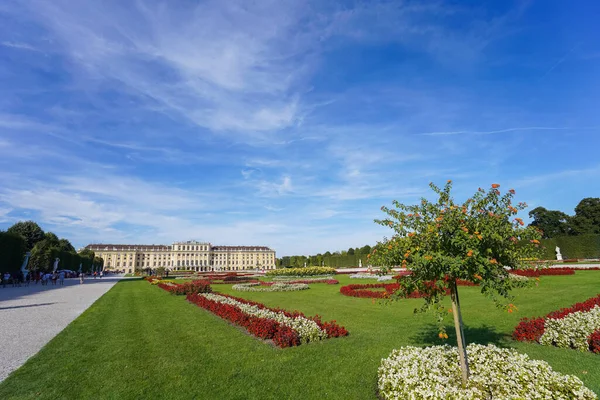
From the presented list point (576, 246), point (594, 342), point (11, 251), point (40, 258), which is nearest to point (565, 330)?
point (594, 342)

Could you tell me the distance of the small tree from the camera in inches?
188

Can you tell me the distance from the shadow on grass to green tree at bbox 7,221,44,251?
68.0 meters

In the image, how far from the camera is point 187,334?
9.94 meters

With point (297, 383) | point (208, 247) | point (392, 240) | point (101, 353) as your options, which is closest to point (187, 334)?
point (101, 353)

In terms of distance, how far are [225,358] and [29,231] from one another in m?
67.1

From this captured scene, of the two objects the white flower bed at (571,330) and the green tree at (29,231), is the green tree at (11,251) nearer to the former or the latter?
the green tree at (29,231)

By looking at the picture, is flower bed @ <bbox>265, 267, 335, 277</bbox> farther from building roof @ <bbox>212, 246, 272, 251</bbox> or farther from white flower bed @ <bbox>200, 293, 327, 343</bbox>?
building roof @ <bbox>212, 246, 272, 251</bbox>

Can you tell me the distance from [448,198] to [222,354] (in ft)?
19.8

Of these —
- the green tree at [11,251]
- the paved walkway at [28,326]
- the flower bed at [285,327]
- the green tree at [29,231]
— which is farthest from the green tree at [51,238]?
the flower bed at [285,327]

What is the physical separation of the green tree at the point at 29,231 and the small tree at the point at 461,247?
229 ft

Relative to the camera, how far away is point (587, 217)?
182 ft

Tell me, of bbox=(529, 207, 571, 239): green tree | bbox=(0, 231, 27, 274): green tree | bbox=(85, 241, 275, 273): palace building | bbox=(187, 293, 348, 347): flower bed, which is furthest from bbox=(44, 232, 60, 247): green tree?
bbox=(529, 207, 571, 239): green tree

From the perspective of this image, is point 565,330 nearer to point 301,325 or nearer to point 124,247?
point 301,325

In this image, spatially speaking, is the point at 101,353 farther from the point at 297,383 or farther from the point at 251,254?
the point at 251,254
